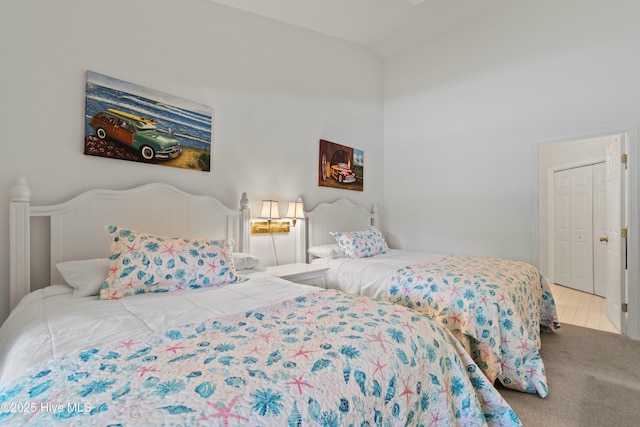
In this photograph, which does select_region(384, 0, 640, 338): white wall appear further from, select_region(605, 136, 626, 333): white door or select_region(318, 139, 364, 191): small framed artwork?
select_region(318, 139, 364, 191): small framed artwork

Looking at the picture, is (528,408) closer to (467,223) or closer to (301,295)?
(301,295)

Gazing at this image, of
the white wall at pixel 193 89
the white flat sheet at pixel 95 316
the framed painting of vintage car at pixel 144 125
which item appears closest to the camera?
the white flat sheet at pixel 95 316

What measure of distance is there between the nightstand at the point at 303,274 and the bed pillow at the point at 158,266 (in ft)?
2.08

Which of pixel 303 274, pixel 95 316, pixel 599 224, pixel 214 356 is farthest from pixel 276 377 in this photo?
pixel 599 224

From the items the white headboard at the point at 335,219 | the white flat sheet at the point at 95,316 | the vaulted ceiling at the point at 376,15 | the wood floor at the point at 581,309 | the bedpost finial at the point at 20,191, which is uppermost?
the vaulted ceiling at the point at 376,15

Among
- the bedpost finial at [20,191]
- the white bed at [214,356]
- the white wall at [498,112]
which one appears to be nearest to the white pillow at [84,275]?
the white bed at [214,356]

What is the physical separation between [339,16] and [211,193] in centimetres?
242

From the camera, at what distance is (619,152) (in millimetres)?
2875

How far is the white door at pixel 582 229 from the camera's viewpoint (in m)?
4.37

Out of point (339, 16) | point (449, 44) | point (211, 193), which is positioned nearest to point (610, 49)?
point (449, 44)

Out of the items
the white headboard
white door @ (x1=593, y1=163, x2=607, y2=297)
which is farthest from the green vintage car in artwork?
white door @ (x1=593, y1=163, x2=607, y2=297)

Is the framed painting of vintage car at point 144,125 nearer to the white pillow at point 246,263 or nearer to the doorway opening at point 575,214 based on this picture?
the white pillow at point 246,263

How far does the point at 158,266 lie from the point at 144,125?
117 centimetres

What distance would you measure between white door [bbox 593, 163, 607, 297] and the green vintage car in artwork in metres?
5.38
